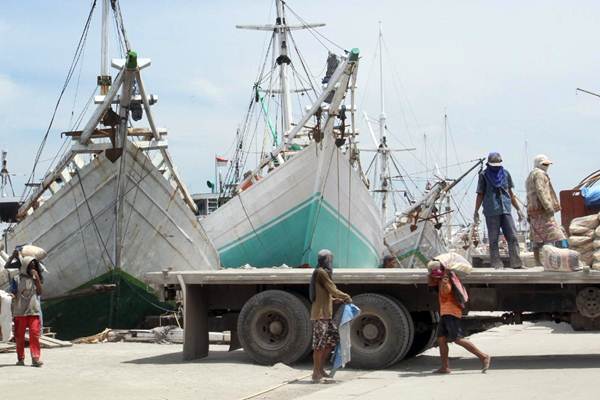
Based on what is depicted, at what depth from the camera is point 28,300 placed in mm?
13047

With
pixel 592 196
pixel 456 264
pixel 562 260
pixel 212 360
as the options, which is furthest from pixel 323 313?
pixel 592 196

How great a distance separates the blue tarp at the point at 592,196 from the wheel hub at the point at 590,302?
5.75 ft

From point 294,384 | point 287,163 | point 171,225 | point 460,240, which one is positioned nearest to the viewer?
point 294,384

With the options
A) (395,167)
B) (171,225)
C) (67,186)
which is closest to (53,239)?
(67,186)

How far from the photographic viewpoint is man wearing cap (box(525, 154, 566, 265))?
1305cm

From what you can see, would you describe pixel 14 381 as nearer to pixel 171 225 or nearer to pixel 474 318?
pixel 474 318

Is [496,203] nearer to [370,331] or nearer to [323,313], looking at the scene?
[370,331]

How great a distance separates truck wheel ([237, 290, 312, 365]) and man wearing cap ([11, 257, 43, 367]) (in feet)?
8.79

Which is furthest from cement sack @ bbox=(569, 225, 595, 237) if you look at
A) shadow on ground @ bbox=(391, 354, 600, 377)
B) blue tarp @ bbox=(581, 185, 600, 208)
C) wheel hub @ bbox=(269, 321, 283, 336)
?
wheel hub @ bbox=(269, 321, 283, 336)

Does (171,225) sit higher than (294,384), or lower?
higher

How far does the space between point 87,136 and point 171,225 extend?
118 inches

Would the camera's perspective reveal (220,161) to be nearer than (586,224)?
No

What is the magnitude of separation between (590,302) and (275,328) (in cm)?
407

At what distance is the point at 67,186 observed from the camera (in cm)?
2225
